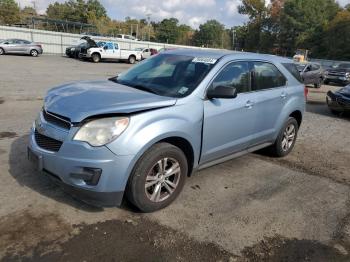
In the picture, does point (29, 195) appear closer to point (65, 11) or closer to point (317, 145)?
point (317, 145)

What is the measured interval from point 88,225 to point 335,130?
746 centimetres

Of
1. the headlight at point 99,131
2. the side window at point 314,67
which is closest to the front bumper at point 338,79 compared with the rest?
the side window at point 314,67

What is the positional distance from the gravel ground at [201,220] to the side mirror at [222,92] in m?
1.24

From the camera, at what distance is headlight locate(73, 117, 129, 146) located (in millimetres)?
3424

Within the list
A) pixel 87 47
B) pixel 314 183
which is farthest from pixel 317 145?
pixel 87 47

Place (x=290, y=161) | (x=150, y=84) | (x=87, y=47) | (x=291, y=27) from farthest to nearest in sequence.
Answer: (x=291, y=27) < (x=87, y=47) < (x=290, y=161) < (x=150, y=84)

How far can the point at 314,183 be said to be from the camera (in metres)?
5.25

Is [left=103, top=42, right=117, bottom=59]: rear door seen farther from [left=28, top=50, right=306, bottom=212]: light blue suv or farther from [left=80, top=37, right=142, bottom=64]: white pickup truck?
[left=28, top=50, right=306, bottom=212]: light blue suv

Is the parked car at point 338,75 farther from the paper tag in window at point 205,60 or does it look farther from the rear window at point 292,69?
the paper tag in window at point 205,60

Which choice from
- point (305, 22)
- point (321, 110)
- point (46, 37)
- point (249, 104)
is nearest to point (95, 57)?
point (46, 37)

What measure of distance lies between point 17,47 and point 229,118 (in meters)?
29.2

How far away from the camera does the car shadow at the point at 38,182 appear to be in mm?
3975

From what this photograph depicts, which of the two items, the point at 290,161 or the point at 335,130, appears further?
the point at 335,130

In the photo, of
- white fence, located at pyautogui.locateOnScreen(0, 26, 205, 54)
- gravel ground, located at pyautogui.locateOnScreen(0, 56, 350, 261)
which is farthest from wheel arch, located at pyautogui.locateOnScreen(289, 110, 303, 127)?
white fence, located at pyautogui.locateOnScreen(0, 26, 205, 54)
